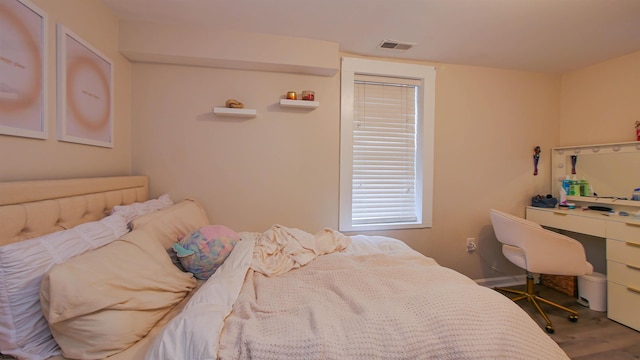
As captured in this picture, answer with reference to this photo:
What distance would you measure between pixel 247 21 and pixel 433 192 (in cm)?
232

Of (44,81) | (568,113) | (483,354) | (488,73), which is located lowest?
(483,354)

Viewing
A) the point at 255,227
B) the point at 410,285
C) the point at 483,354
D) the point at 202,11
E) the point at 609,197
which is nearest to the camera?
the point at 483,354

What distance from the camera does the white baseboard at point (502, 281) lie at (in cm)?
269

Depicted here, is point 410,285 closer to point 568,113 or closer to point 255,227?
point 255,227

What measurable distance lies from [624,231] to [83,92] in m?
4.13

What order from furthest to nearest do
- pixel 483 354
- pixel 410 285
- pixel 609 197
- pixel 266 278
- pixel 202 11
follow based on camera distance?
1. pixel 609 197
2. pixel 202 11
3. pixel 266 278
4. pixel 410 285
5. pixel 483 354

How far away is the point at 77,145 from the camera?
59.1 inches

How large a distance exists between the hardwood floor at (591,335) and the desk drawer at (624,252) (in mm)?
543

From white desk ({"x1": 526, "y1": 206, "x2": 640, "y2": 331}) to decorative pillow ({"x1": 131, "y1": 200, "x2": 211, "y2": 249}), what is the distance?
3.38 meters

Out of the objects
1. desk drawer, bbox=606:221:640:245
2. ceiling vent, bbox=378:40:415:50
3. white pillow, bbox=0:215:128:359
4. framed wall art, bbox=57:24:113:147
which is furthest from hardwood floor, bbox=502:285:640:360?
framed wall art, bbox=57:24:113:147

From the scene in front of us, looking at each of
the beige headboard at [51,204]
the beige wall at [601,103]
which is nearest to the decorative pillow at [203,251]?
the beige headboard at [51,204]

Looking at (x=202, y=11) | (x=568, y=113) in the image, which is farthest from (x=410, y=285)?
(x=568, y=113)

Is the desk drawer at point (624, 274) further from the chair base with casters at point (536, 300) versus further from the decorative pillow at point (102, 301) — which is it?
the decorative pillow at point (102, 301)

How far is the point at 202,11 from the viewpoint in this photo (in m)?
1.76
